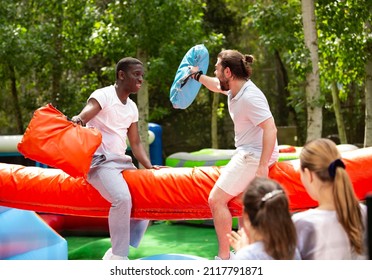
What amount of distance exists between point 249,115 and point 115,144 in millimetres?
944

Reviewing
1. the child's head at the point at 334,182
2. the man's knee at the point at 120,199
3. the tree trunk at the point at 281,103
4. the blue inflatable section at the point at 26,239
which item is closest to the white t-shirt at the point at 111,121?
Answer: the man's knee at the point at 120,199

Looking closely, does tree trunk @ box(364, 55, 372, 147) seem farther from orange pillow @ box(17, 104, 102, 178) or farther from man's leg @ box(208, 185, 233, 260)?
orange pillow @ box(17, 104, 102, 178)

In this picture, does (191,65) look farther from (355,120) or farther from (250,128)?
(355,120)

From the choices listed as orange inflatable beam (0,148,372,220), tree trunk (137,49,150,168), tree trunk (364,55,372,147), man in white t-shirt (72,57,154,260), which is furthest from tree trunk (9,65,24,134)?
man in white t-shirt (72,57,154,260)

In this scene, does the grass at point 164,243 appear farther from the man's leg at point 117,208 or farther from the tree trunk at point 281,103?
the tree trunk at point 281,103

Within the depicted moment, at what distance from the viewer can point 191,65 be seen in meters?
5.05

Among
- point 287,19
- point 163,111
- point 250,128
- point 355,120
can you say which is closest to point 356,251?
point 250,128

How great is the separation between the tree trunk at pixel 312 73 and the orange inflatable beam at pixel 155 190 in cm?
295

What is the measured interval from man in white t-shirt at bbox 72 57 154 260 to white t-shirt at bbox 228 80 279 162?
0.72m

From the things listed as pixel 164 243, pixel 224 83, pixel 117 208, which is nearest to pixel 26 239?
pixel 117 208

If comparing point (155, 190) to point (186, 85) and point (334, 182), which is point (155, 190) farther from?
point (334, 182)

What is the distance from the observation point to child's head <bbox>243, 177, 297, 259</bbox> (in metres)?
2.56

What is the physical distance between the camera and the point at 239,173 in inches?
171

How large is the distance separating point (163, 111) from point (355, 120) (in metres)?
5.68
